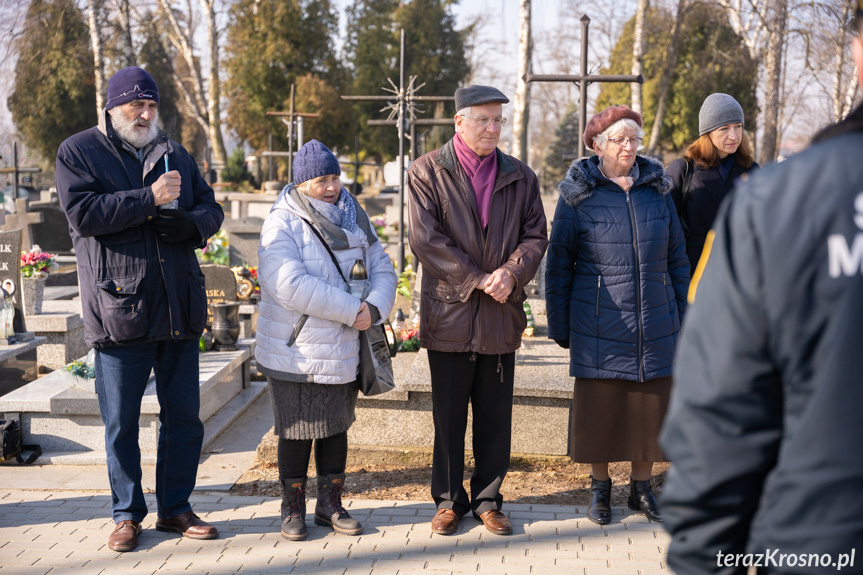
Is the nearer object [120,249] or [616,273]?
[120,249]

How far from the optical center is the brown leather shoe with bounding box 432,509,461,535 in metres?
3.94

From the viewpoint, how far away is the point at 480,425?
4113 millimetres

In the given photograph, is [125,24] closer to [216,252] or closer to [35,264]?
[216,252]

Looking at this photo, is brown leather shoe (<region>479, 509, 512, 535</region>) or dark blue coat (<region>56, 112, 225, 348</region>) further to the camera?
brown leather shoe (<region>479, 509, 512, 535</region>)

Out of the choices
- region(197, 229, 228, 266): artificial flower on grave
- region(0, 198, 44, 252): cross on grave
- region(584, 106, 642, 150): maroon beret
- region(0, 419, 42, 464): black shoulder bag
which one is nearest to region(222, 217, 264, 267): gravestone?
region(197, 229, 228, 266): artificial flower on grave

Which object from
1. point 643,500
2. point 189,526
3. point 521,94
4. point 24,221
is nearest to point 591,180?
point 643,500

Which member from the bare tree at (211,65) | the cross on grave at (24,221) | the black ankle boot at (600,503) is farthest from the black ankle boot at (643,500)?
the bare tree at (211,65)

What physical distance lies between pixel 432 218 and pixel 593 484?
1551 millimetres

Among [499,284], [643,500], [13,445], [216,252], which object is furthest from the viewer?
[216,252]

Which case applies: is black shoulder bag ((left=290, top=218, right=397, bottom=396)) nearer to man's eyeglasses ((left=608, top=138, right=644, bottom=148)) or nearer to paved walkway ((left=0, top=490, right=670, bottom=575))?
paved walkway ((left=0, top=490, right=670, bottom=575))

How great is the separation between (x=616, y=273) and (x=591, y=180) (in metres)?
0.46

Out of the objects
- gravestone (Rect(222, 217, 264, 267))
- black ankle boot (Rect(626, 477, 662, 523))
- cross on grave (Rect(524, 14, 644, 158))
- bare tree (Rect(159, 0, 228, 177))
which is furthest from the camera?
bare tree (Rect(159, 0, 228, 177))

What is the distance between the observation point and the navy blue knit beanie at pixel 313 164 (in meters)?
3.94

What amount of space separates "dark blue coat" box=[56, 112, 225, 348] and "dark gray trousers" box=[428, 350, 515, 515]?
124 cm
